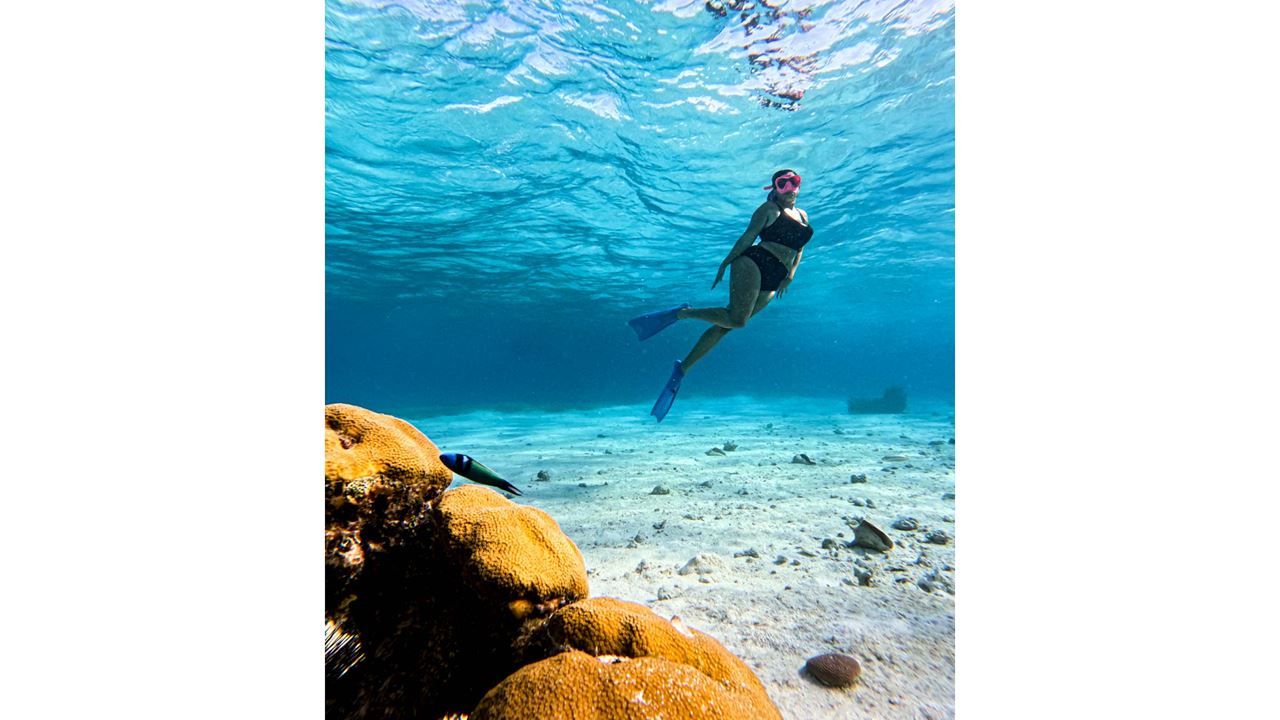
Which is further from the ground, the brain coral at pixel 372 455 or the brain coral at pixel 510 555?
the brain coral at pixel 372 455

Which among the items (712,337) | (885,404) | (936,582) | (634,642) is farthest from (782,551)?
(885,404)

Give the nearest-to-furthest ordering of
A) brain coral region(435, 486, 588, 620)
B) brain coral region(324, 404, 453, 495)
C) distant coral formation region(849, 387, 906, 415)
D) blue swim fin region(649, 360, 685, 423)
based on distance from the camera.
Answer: brain coral region(435, 486, 588, 620), brain coral region(324, 404, 453, 495), blue swim fin region(649, 360, 685, 423), distant coral formation region(849, 387, 906, 415)

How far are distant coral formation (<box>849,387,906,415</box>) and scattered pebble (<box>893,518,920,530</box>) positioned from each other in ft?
68.2

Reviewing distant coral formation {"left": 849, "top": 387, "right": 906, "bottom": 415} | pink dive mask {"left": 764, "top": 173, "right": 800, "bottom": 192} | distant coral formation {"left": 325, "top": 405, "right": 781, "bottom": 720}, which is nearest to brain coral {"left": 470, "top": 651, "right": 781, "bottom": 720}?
distant coral formation {"left": 325, "top": 405, "right": 781, "bottom": 720}

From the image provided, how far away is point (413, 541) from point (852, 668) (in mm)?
2615

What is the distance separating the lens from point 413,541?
247cm

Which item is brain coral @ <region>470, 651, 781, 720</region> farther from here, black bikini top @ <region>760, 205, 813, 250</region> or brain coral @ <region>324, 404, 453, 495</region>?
black bikini top @ <region>760, 205, 813, 250</region>

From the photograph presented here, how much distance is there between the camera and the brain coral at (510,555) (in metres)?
2.18

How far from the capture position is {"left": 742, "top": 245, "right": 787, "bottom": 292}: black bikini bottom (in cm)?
561

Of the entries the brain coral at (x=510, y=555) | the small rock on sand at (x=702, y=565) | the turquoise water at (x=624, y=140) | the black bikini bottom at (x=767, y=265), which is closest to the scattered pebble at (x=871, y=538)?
the small rock on sand at (x=702, y=565)

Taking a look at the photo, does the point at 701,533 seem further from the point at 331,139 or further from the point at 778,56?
the point at 331,139

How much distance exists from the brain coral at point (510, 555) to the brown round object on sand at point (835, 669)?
148 centimetres

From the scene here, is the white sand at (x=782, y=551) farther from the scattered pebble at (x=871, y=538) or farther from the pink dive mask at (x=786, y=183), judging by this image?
the pink dive mask at (x=786, y=183)

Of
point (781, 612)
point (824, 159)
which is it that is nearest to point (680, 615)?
point (781, 612)
